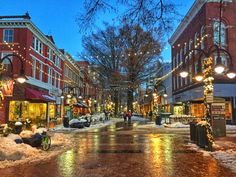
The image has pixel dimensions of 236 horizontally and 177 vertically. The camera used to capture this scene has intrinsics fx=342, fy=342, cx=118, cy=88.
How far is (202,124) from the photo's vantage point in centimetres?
1433

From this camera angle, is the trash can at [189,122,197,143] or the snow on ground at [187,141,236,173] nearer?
the snow on ground at [187,141,236,173]

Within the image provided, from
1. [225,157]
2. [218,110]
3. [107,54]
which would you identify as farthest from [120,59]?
[225,157]

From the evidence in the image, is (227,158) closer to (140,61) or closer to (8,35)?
(8,35)

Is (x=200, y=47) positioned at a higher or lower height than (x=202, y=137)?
higher

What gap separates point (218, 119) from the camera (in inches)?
761

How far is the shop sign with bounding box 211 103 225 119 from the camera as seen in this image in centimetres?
1917

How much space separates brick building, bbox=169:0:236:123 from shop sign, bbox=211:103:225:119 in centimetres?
1114

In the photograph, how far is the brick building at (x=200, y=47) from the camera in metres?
37.2

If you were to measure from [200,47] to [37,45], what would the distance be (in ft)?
62.5

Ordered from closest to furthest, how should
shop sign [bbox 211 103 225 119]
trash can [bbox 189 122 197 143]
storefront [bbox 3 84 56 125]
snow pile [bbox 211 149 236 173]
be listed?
snow pile [bbox 211 149 236 173] < trash can [bbox 189 122 197 143] < shop sign [bbox 211 103 225 119] < storefront [bbox 3 84 56 125]

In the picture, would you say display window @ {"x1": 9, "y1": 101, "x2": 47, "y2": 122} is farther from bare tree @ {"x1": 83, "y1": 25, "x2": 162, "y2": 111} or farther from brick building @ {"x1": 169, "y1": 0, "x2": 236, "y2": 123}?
brick building @ {"x1": 169, "y1": 0, "x2": 236, "y2": 123}

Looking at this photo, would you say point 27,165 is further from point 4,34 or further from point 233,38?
point 233,38

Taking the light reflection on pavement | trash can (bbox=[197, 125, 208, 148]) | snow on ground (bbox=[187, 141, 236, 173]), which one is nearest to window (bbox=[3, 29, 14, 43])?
the light reflection on pavement

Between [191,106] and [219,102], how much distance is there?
90.0ft
